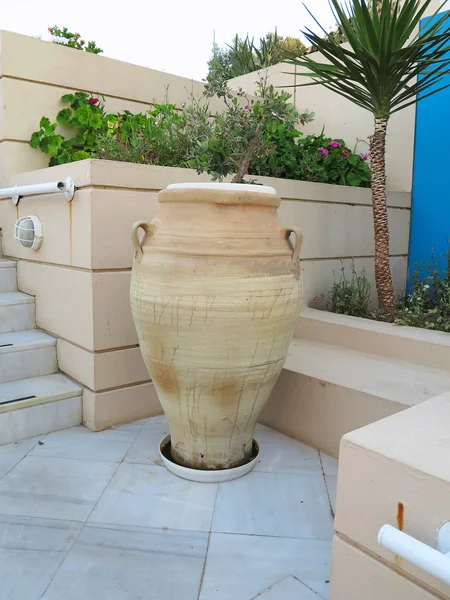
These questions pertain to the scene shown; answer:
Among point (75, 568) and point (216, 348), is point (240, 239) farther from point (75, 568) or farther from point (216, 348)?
point (75, 568)

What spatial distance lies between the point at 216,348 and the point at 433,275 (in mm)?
2143

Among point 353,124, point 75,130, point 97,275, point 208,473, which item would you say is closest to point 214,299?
point 208,473

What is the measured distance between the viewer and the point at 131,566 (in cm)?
142

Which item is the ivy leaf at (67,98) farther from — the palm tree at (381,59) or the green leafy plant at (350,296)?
the green leafy plant at (350,296)

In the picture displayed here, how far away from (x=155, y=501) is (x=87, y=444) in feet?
1.90

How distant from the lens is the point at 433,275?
3229 millimetres

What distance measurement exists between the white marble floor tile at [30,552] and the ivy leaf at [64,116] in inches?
104

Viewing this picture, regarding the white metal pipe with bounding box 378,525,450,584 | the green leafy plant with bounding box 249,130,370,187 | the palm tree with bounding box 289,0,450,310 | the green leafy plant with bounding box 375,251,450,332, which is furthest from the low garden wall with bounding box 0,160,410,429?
the white metal pipe with bounding box 378,525,450,584

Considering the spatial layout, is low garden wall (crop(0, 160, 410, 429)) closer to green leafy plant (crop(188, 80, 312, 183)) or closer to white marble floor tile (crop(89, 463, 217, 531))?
green leafy plant (crop(188, 80, 312, 183))

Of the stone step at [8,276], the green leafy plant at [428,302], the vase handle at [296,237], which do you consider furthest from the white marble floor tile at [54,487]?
the green leafy plant at [428,302]

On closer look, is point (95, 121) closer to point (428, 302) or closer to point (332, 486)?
point (428, 302)

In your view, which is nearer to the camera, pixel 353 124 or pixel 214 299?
pixel 214 299

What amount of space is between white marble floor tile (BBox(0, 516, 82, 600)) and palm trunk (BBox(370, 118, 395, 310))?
7.05 ft

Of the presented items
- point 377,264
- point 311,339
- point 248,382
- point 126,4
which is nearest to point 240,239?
point 248,382
